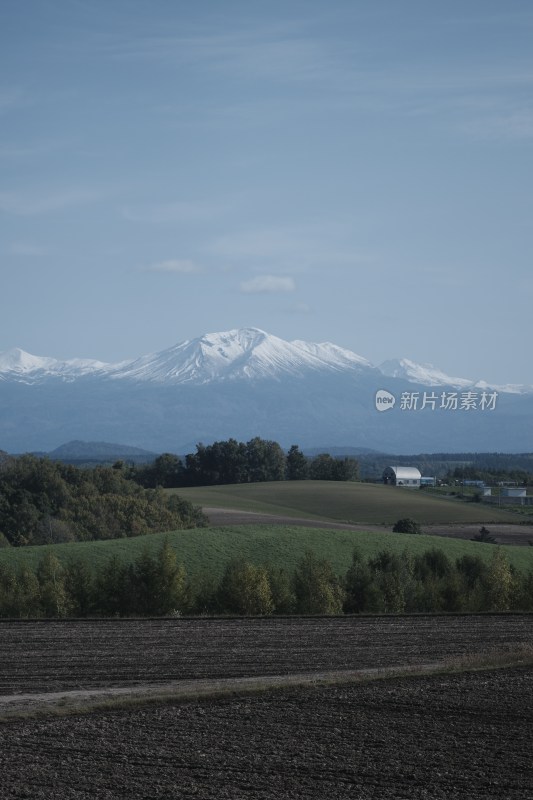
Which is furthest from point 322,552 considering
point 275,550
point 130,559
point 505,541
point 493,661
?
point 493,661

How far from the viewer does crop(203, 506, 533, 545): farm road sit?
88500 millimetres

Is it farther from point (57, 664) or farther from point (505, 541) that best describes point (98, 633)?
point (505, 541)

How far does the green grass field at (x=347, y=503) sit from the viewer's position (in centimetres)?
10731

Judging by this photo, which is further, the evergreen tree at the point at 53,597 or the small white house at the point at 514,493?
the small white house at the point at 514,493

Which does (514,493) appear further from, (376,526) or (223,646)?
(223,646)

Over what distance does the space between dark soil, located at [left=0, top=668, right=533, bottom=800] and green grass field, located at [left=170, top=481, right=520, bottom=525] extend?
7913 cm

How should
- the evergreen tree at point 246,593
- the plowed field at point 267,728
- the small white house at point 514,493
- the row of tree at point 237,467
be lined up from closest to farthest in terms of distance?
the plowed field at point 267,728 → the evergreen tree at point 246,593 → the small white house at point 514,493 → the row of tree at point 237,467

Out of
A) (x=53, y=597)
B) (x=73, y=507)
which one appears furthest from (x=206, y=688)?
(x=73, y=507)

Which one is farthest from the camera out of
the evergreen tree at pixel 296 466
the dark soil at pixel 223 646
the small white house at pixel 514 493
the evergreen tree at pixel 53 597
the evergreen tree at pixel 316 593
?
the evergreen tree at pixel 296 466

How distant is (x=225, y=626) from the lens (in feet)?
128

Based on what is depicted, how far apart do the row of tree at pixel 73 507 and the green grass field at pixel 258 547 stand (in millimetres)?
18284

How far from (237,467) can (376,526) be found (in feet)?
198

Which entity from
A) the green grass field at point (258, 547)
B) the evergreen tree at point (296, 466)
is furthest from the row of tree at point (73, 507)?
the evergreen tree at point (296, 466)

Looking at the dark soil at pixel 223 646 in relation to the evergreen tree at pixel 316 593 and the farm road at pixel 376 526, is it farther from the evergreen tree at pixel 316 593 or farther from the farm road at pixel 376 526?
the farm road at pixel 376 526
